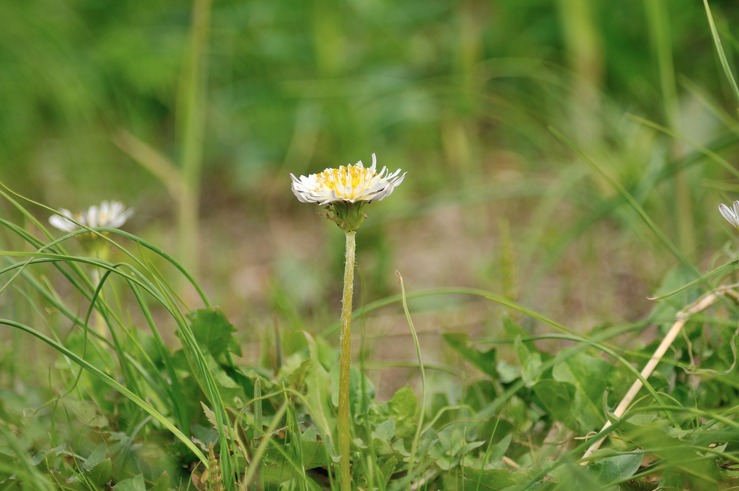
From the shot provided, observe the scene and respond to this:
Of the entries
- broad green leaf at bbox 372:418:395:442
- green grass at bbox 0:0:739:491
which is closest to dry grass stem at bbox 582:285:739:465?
green grass at bbox 0:0:739:491

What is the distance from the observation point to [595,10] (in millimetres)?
2289

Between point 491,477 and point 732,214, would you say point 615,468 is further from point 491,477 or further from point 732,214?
point 732,214

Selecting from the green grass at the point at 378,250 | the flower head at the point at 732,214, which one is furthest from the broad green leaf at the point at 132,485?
the flower head at the point at 732,214

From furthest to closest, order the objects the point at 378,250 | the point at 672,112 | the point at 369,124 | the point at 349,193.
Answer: the point at 369,124 < the point at 378,250 < the point at 672,112 < the point at 349,193

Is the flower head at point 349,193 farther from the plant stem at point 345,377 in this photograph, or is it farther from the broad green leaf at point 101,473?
the broad green leaf at point 101,473

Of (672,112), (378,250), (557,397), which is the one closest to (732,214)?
(557,397)

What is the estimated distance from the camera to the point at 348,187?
0.80m

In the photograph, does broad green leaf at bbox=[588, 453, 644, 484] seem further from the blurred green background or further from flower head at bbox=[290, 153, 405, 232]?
the blurred green background

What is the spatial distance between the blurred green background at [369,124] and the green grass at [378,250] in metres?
0.01

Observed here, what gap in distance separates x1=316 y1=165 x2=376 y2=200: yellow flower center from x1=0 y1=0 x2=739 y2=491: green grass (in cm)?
12

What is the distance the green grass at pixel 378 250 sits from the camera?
2.80 ft

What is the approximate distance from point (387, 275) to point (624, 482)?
1107 mm

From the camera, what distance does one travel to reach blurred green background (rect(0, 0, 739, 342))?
1.91 m

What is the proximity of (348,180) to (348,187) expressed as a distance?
0.5 inches
